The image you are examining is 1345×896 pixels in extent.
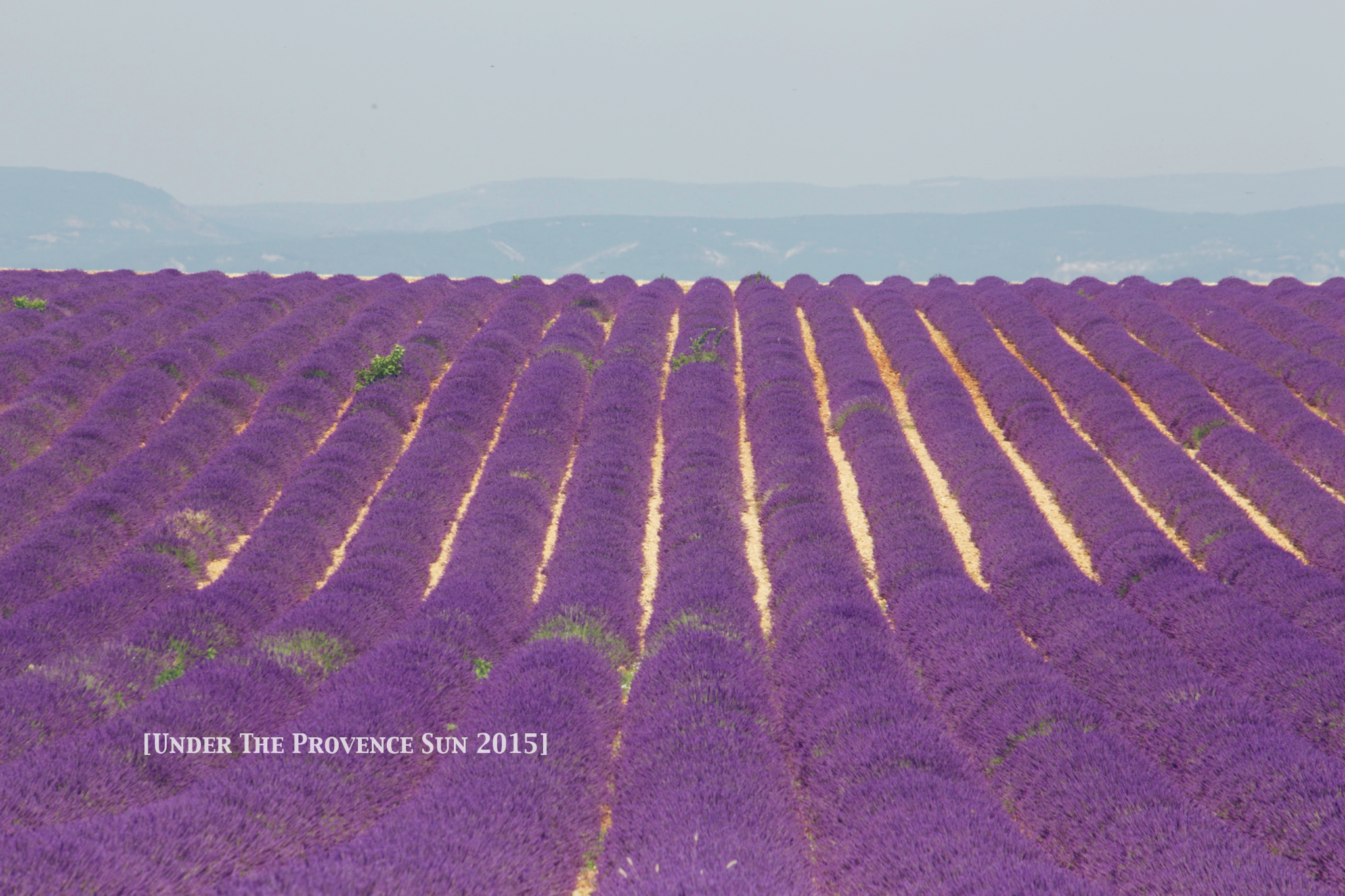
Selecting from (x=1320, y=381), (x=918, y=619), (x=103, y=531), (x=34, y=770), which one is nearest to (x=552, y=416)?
(x=103, y=531)

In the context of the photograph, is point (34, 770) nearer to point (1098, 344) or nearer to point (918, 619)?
point (918, 619)

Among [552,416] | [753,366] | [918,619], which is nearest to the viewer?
[918,619]

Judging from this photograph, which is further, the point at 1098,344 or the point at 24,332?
the point at 1098,344

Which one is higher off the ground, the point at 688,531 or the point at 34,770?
the point at 34,770

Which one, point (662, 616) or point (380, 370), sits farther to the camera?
point (380, 370)

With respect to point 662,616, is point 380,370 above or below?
above

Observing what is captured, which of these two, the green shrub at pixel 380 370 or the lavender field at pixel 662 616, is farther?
the green shrub at pixel 380 370

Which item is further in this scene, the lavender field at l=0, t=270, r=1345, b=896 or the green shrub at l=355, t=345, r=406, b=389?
the green shrub at l=355, t=345, r=406, b=389

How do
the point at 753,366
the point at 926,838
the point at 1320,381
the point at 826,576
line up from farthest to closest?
the point at 753,366
the point at 1320,381
the point at 826,576
the point at 926,838
